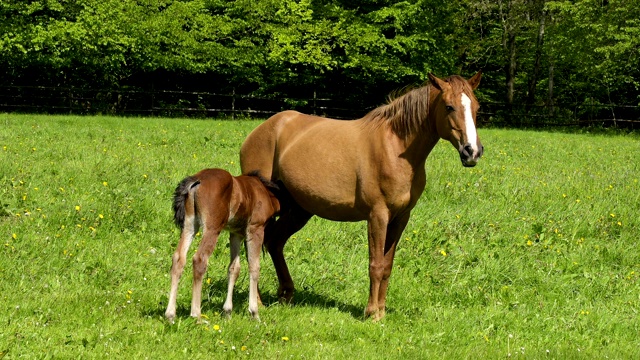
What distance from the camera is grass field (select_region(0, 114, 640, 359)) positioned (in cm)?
595

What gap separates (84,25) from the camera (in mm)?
33156

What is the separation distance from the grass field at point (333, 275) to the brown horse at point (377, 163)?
65 centimetres

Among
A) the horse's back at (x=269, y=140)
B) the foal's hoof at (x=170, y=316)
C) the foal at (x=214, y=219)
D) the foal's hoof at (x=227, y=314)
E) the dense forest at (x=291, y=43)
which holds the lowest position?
the foal's hoof at (x=227, y=314)

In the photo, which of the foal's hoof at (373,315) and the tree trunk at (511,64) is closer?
the foal's hoof at (373,315)

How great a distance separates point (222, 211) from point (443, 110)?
211 cm

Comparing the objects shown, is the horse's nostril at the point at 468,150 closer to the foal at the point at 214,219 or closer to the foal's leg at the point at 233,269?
the foal at the point at 214,219

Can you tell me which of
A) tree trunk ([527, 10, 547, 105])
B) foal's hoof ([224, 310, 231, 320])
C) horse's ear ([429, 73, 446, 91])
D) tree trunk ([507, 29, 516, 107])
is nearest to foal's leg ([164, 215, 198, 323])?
foal's hoof ([224, 310, 231, 320])

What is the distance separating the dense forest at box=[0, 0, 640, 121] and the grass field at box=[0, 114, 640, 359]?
21004 mm

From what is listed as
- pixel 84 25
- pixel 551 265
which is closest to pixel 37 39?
pixel 84 25

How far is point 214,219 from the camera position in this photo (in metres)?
6.09

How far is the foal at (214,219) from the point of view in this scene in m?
6.02

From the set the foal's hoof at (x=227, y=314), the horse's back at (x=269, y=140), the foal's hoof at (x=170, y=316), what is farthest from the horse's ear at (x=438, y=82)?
the foal's hoof at (x=170, y=316)

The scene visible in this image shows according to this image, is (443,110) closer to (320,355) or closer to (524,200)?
(320,355)

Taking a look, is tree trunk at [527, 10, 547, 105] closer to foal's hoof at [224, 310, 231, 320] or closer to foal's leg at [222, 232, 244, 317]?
foal's leg at [222, 232, 244, 317]
